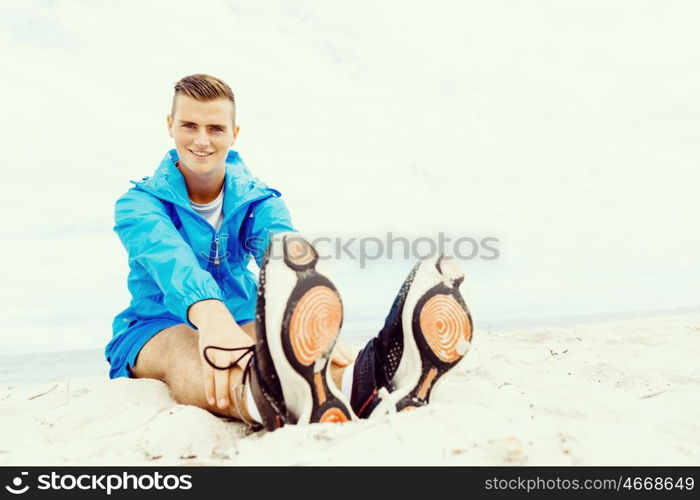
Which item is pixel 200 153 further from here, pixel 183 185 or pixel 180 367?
pixel 180 367

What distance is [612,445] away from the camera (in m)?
1.10

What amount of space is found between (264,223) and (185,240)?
1.03 feet

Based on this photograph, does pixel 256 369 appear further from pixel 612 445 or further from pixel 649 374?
pixel 649 374

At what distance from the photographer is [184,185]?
2.03 metres

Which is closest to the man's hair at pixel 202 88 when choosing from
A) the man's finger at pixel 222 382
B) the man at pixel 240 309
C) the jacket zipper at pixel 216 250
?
the man at pixel 240 309

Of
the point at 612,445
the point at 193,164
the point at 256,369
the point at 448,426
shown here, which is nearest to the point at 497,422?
the point at 448,426

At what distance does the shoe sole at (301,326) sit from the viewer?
1.21 meters

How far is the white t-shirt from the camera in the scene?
210 cm

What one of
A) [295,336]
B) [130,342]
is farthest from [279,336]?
[130,342]

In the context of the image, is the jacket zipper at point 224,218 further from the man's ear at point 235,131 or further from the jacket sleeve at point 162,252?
the man's ear at point 235,131

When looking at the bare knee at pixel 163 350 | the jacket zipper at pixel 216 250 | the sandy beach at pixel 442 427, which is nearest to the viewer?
the sandy beach at pixel 442 427

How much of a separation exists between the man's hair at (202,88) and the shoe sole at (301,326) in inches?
37.4

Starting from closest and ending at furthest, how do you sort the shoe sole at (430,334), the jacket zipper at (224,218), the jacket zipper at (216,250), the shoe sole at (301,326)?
1. the shoe sole at (301,326)
2. the shoe sole at (430,334)
3. the jacket zipper at (224,218)
4. the jacket zipper at (216,250)

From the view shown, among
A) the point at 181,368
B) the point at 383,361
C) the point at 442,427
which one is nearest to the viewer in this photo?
the point at 442,427
